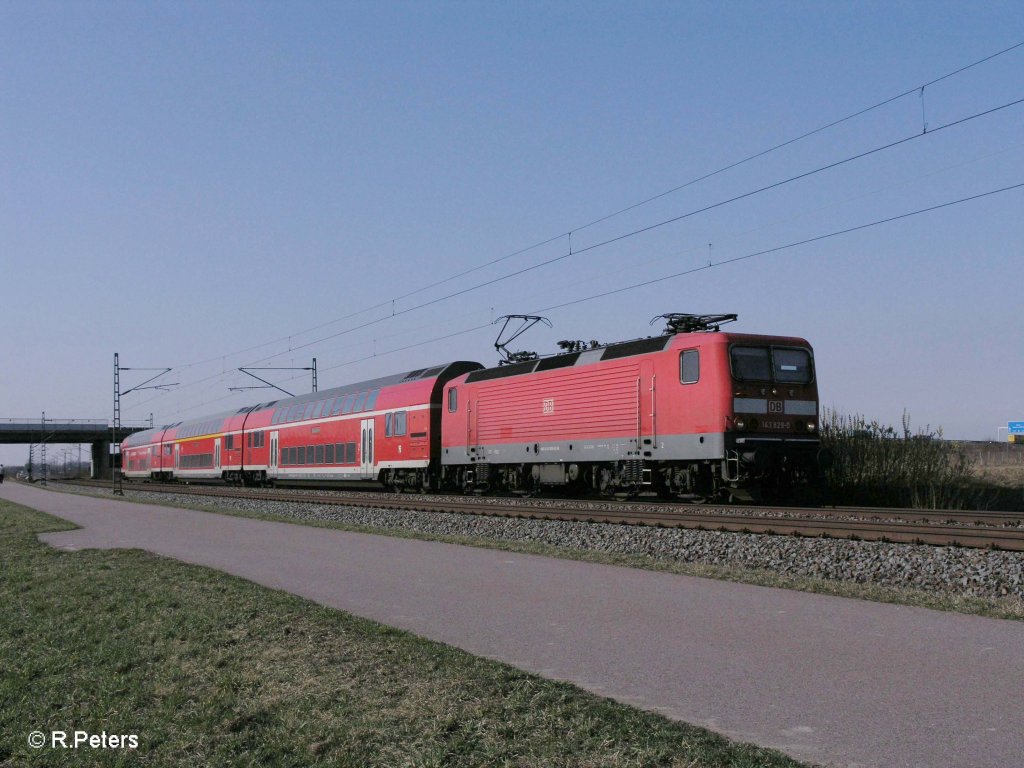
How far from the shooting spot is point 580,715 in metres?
5.41

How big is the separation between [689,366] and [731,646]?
525 inches

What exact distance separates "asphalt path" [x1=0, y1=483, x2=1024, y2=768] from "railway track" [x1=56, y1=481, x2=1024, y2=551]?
3.47 metres

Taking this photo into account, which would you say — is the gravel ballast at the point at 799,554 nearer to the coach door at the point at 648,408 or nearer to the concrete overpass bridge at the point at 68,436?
the coach door at the point at 648,408

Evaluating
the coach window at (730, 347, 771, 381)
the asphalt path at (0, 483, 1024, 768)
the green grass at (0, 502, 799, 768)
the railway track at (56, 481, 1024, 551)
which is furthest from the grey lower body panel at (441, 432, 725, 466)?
the green grass at (0, 502, 799, 768)

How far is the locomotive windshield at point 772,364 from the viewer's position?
64.6 feet

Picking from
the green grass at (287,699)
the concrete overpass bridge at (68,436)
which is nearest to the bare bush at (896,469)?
the green grass at (287,699)

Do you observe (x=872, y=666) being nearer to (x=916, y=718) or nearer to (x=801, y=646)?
(x=801, y=646)

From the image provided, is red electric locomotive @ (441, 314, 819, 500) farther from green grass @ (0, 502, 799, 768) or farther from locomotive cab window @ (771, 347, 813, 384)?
green grass @ (0, 502, 799, 768)

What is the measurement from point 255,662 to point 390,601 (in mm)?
2619

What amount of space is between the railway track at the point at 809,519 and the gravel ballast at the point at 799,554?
0.35 m

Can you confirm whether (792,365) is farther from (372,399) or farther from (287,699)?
(372,399)

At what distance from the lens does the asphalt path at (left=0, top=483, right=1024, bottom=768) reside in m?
5.10

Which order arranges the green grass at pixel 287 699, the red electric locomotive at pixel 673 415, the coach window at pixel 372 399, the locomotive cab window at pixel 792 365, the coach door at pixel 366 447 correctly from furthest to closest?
1. the coach window at pixel 372 399
2. the coach door at pixel 366 447
3. the locomotive cab window at pixel 792 365
4. the red electric locomotive at pixel 673 415
5. the green grass at pixel 287 699

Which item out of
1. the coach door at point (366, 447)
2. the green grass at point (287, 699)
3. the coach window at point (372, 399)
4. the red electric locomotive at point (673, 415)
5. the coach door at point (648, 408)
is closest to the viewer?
the green grass at point (287, 699)
